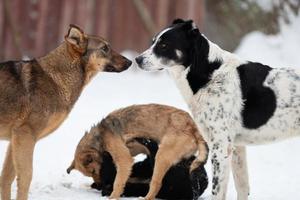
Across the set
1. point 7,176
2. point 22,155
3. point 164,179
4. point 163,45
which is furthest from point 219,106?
point 7,176

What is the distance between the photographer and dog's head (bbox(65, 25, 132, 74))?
6.69 meters

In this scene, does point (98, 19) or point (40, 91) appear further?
point (98, 19)

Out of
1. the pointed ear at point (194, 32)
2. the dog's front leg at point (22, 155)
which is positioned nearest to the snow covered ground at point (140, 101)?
the dog's front leg at point (22, 155)

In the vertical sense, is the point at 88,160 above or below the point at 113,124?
below

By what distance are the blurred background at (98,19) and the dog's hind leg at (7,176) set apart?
31.9ft

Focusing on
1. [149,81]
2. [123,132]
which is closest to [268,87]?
[123,132]

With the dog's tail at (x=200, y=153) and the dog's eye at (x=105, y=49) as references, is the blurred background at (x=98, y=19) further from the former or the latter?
the dog's tail at (x=200, y=153)

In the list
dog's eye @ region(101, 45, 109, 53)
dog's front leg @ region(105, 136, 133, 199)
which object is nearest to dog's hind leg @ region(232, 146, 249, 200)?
dog's front leg @ region(105, 136, 133, 199)

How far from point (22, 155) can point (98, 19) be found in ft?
36.8

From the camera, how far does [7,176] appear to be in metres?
6.64

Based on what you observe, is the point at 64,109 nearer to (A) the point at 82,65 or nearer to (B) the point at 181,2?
(A) the point at 82,65

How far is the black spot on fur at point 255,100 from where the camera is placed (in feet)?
21.3

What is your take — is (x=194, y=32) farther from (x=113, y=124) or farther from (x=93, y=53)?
(x=113, y=124)

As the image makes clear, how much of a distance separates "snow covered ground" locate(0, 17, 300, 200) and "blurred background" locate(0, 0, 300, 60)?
30.8 inches
